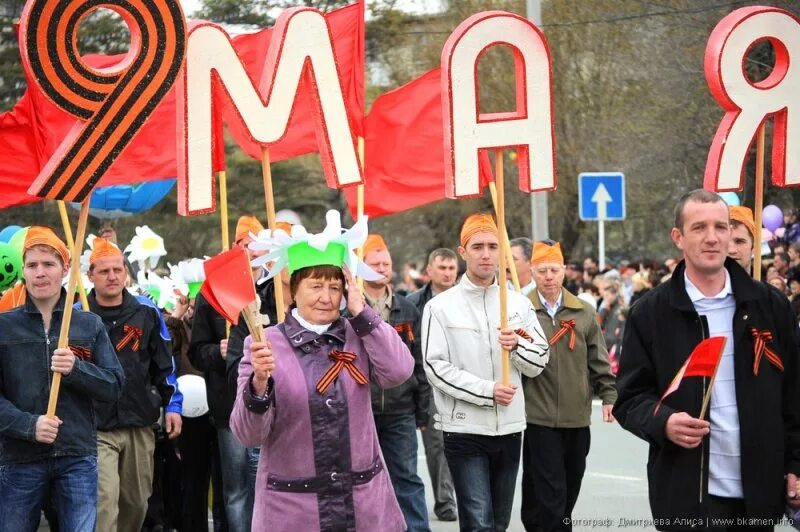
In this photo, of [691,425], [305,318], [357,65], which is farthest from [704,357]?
[357,65]

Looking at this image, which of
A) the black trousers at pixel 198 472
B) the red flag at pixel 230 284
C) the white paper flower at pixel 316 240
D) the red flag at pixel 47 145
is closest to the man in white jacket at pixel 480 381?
the black trousers at pixel 198 472

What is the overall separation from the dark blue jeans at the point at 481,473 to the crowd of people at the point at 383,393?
0.04 ft

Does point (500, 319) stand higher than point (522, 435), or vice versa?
point (500, 319)

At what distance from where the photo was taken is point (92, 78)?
23.6ft

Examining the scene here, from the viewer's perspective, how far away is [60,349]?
23.0 feet

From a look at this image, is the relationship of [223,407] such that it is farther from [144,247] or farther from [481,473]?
[144,247]

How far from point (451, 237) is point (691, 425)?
31.2m

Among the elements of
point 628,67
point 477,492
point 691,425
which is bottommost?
point 477,492

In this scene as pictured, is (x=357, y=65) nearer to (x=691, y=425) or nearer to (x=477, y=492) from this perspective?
(x=477, y=492)

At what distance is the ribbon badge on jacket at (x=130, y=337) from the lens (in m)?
8.58

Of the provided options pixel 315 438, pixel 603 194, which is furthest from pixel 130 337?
pixel 603 194

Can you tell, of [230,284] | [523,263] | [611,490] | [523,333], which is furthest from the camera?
[611,490]

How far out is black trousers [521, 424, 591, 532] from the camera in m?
8.57

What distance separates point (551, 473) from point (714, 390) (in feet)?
9.83
